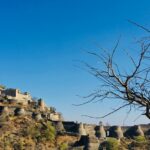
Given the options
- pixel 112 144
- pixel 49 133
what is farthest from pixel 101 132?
pixel 49 133

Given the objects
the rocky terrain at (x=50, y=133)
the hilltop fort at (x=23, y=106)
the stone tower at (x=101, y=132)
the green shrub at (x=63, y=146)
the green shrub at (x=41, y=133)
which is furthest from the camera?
the stone tower at (x=101, y=132)

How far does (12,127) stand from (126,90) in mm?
83078

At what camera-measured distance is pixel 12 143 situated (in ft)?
278

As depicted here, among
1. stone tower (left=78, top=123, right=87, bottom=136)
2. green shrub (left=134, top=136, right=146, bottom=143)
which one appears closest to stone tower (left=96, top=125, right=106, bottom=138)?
stone tower (left=78, top=123, right=87, bottom=136)

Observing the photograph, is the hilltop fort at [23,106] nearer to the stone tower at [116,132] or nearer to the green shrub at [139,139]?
the stone tower at [116,132]

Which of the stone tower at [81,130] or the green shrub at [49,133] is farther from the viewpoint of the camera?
the stone tower at [81,130]

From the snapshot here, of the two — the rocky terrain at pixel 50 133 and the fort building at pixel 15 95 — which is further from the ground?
the fort building at pixel 15 95

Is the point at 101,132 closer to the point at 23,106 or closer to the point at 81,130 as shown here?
the point at 81,130

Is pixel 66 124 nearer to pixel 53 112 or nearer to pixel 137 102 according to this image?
pixel 53 112

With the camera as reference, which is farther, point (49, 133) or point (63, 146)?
point (49, 133)

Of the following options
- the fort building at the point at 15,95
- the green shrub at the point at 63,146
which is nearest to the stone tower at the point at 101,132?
the green shrub at the point at 63,146

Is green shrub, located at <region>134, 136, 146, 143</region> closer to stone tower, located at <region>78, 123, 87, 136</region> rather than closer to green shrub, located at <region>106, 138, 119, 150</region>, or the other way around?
green shrub, located at <region>106, 138, 119, 150</region>

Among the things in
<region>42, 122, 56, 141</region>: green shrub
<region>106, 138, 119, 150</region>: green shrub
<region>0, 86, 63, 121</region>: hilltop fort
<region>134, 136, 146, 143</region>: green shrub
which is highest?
<region>0, 86, 63, 121</region>: hilltop fort

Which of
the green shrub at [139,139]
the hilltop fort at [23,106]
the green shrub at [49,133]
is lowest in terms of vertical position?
the green shrub at [139,139]
